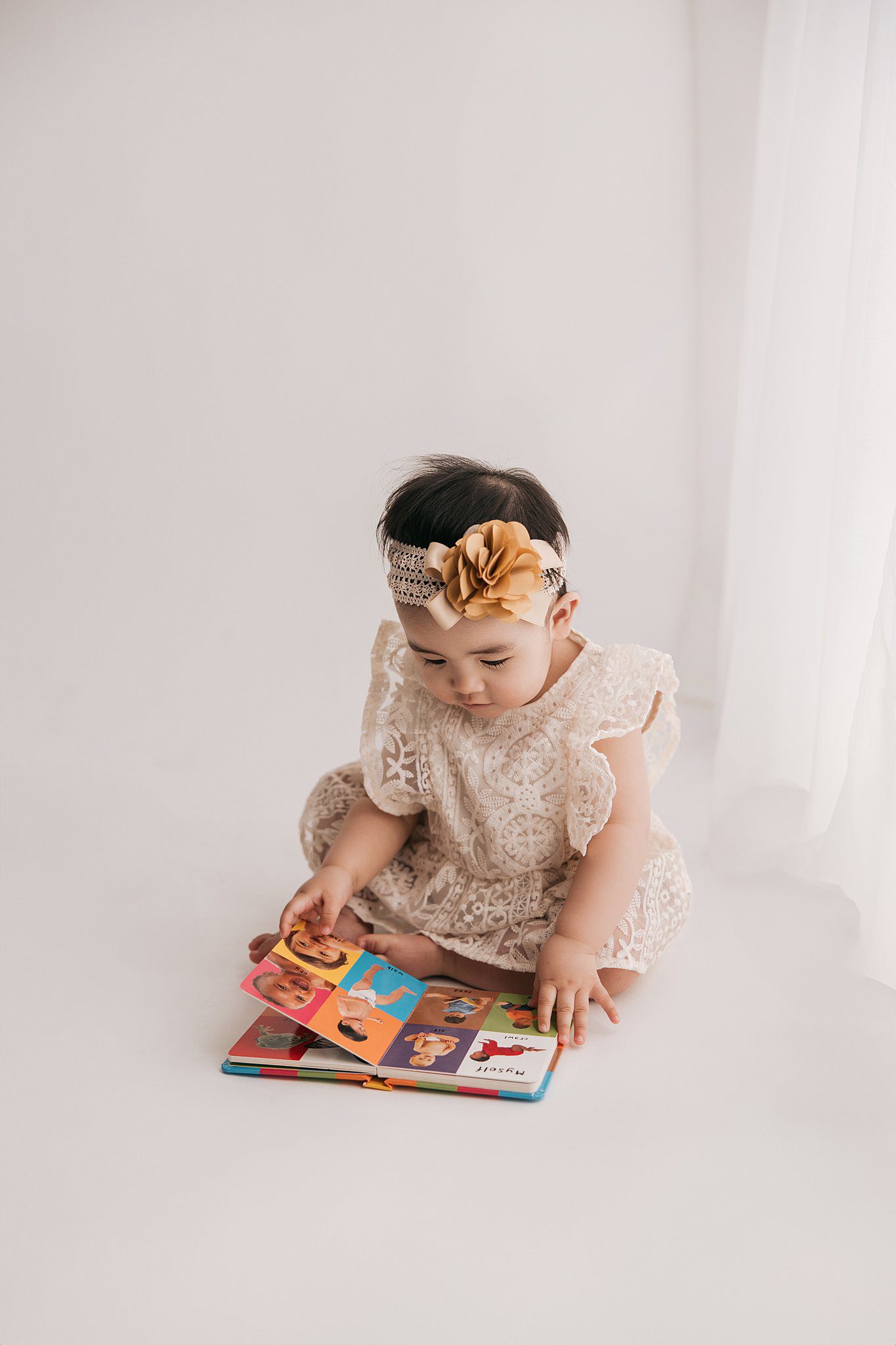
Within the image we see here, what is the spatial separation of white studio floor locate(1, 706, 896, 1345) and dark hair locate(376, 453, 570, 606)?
559mm

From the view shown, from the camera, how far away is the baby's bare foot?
5.20 ft

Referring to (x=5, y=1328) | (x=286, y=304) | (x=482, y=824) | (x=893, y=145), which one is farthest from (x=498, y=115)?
(x=5, y=1328)

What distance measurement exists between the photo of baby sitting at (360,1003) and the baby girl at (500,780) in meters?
0.09

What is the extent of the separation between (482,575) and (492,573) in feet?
0.05

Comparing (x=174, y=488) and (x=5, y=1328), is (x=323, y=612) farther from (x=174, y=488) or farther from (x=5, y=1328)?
(x=5, y=1328)

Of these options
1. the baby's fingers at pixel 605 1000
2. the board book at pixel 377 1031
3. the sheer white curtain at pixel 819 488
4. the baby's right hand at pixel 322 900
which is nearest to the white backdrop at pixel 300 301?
the sheer white curtain at pixel 819 488

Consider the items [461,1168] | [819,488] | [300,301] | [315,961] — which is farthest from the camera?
[300,301]

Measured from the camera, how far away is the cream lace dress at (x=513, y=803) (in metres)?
1.52

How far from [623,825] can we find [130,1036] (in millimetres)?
620

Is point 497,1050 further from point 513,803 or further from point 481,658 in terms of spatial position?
point 481,658

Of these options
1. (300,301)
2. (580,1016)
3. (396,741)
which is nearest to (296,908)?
(396,741)

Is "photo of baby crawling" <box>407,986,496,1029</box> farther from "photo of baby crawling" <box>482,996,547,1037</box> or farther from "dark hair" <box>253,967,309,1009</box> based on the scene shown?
"dark hair" <box>253,967,309,1009</box>

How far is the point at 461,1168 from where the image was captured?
1.25m

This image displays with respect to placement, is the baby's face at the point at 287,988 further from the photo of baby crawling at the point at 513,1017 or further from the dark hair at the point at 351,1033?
the photo of baby crawling at the point at 513,1017
